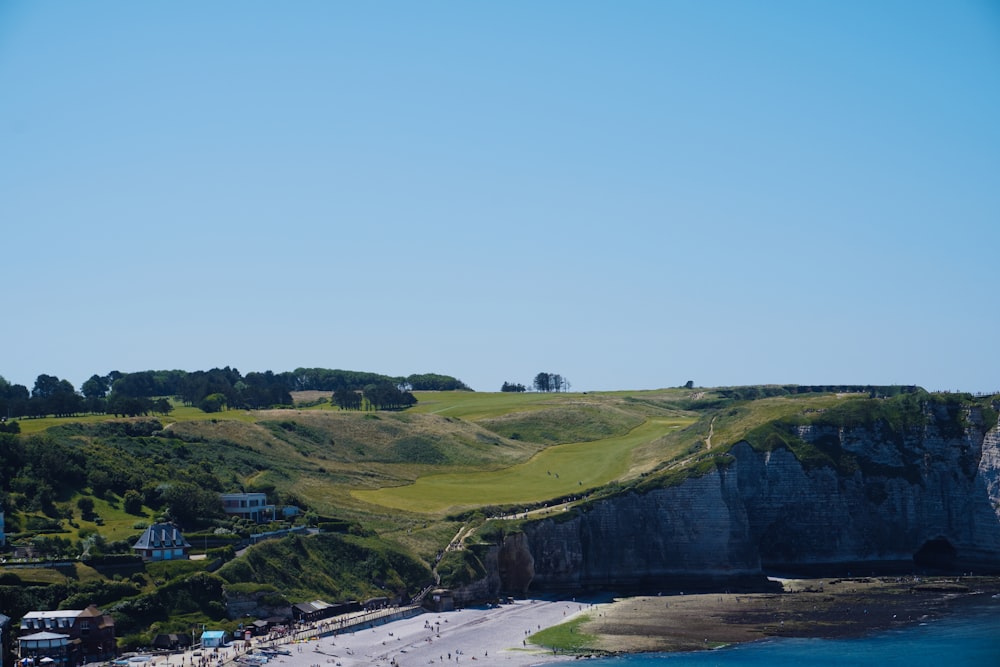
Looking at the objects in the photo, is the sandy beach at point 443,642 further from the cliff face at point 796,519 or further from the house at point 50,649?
the house at point 50,649

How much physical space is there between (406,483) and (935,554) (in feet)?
189

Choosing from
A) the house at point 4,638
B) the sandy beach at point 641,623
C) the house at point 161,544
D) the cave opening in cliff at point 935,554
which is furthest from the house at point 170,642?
the cave opening in cliff at point 935,554

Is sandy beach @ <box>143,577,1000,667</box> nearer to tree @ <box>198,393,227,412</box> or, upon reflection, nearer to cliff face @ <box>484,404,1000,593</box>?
cliff face @ <box>484,404,1000,593</box>

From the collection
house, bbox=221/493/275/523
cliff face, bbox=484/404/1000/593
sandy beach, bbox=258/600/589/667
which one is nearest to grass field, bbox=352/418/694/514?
cliff face, bbox=484/404/1000/593

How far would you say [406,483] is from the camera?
444 ft

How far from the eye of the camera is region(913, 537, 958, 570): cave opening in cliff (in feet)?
378

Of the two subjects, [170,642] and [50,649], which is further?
[170,642]

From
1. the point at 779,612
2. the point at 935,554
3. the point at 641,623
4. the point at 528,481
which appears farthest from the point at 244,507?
the point at 935,554

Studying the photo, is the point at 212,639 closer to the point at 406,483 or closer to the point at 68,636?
the point at 68,636

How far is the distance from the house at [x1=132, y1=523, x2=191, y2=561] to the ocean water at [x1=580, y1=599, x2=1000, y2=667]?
106 ft

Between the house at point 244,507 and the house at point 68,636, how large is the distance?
97.5 ft

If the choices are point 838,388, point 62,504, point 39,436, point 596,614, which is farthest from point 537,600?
point 838,388

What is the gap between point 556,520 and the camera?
107312mm

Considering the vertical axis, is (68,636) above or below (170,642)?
above
